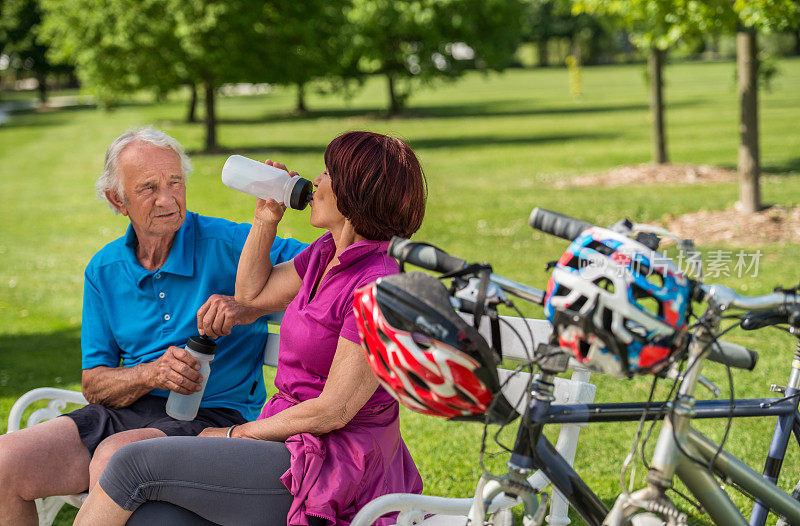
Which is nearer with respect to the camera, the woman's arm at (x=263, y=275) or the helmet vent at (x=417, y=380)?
the helmet vent at (x=417, y=380)

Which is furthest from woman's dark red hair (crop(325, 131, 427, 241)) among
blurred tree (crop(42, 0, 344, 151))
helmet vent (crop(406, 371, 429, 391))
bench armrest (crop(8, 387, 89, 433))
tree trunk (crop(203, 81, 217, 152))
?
tree trunk (crop(203, 81, 217, 152))

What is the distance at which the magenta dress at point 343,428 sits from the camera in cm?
265

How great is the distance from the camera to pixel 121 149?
354 cm

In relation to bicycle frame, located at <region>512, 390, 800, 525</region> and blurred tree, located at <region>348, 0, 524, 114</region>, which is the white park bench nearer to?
bicycle frame, located at <region>512, 390, 800, 525</region>

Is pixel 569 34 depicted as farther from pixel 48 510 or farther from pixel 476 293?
pixel 476 293

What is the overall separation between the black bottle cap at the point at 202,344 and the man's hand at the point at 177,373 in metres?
0.03

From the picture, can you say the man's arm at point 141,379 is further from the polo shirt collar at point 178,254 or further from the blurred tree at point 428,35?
the blurred tree at point 428,35

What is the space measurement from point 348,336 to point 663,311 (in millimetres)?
1051

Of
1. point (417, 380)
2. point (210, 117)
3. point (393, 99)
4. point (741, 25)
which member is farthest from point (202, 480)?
point (393, 99)

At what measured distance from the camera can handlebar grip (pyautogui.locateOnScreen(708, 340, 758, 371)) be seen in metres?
2.11

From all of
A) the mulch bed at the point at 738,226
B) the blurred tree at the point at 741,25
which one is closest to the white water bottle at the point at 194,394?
the blurred tree at the point at 741,25

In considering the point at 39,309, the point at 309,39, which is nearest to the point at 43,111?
the point at 309,39

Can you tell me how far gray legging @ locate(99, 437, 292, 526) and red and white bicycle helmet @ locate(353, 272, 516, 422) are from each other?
2.65 ft

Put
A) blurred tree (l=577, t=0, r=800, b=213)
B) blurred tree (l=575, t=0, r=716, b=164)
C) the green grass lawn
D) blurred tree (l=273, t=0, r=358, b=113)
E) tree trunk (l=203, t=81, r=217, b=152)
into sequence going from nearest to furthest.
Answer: the green grass lawn
blurred tree (l=577, t=0, r=800, b=213)
blurred tree (l=575, t=0, r=716, b=164)
blurred tree (l=273, t=0, r=358, b=113)
tree trunk (l=203, t=81, r=217, b=152)
